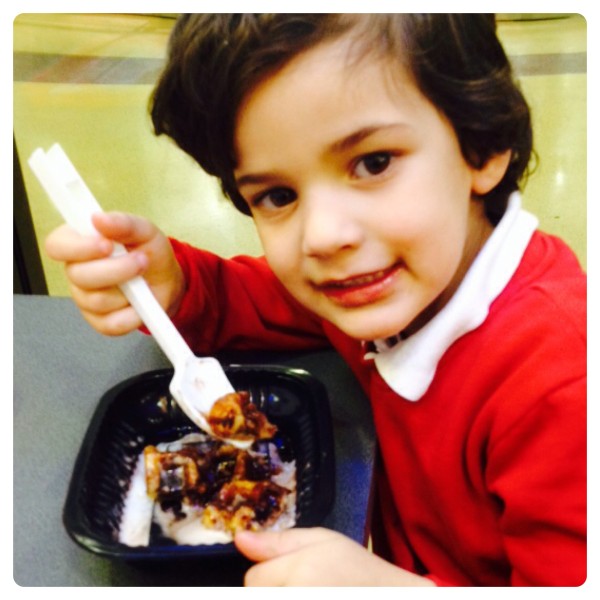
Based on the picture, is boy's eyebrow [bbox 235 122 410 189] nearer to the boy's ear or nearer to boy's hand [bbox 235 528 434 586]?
the boy's ear

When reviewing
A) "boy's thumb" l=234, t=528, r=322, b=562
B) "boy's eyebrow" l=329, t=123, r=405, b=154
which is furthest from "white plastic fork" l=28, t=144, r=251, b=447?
"boy's eyebrow" l=329, t=123, r=405, b=154

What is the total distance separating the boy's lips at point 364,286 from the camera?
0.59m

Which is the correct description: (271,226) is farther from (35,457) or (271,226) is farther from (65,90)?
(65,90)

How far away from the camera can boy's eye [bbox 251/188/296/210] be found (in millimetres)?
566

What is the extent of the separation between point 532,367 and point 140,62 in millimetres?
2274

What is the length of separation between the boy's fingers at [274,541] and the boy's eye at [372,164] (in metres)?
0.29

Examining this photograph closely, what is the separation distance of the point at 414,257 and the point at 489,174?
131 mm

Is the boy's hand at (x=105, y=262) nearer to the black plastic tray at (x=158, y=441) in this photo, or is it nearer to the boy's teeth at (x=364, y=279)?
the black plastic tray at (x=158, y=441)

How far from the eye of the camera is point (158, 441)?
2.35 feet

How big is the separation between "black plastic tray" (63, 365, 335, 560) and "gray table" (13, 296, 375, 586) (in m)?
0.04

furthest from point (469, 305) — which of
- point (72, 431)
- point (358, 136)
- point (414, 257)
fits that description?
point (72, 431)

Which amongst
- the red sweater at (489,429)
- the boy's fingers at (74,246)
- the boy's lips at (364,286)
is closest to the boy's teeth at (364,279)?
the boy's lips at (364,286)

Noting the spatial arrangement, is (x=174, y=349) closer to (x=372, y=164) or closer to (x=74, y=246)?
(x=74, y=246)
